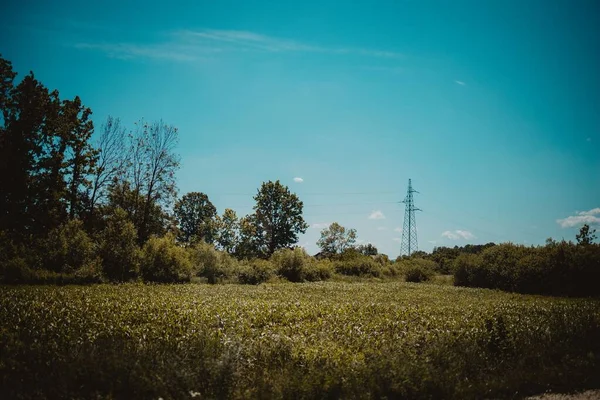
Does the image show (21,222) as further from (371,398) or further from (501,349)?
(501,349)

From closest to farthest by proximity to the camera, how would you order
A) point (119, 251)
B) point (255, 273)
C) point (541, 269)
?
point (119, 251) < point (541, 269) < point (255, 273)

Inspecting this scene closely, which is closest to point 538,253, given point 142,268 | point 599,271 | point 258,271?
point 599,271

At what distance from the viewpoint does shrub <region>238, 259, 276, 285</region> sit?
39094 mm

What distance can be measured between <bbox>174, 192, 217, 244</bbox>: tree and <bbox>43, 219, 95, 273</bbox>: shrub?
38.7 metres

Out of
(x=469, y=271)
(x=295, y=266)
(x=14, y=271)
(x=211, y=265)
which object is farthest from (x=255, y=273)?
(x=469, y=271)

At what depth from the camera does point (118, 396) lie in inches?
259

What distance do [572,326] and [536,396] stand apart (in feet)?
21.7

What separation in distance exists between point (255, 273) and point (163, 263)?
11.3 m

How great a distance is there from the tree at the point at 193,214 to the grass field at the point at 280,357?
5765 centimetres

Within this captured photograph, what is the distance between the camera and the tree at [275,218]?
62625mm

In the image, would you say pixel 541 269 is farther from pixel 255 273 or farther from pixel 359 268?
pixel 255 273

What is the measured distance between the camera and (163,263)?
112ft

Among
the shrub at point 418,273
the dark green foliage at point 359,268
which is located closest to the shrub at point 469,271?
the shrub at point 418,273

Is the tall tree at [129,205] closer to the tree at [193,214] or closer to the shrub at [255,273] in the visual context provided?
the shrub at [255,273]
